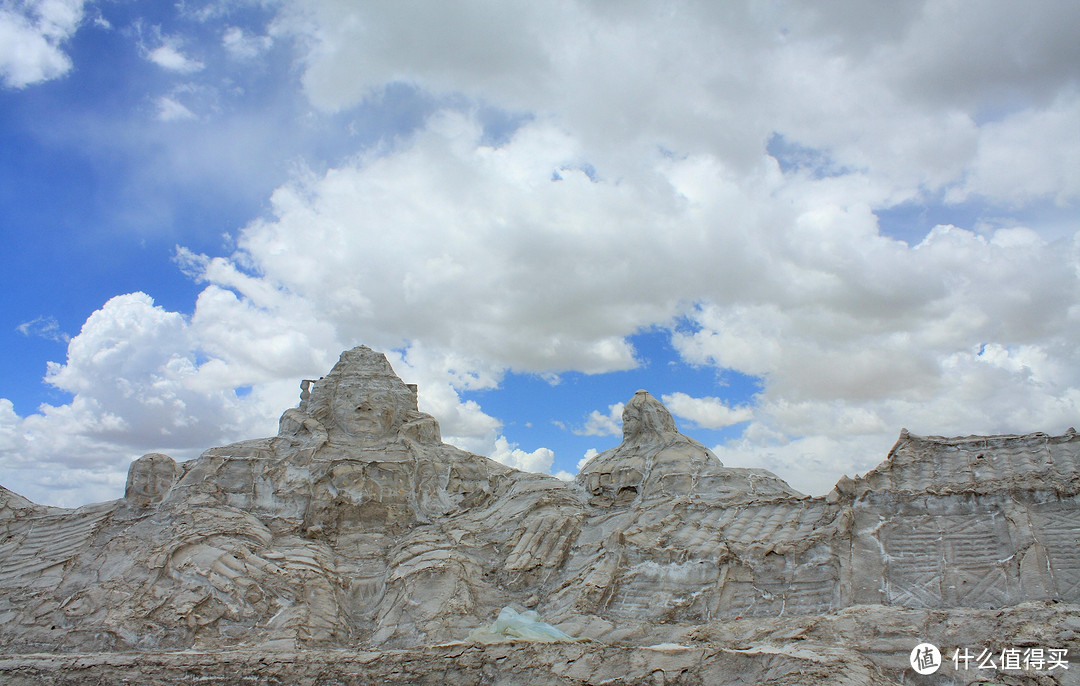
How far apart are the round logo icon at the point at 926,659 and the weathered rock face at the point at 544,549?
0.15m

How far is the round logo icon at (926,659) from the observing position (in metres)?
5.78

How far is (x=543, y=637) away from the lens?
842cm

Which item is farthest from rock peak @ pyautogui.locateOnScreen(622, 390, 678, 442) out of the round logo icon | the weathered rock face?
the round logo icon

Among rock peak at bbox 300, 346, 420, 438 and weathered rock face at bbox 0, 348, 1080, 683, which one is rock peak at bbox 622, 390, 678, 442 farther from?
rock peak at bbox 300, 346, 420, 438

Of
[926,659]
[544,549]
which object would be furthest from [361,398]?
[926,659]

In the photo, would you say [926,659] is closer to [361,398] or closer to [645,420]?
[645,420]

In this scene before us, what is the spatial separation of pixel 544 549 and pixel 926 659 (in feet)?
22.6

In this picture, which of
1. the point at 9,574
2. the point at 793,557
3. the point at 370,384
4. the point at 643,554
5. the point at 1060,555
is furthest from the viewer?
the point at 370,384

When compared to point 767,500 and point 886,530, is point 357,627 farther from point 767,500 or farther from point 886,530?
point 886,530

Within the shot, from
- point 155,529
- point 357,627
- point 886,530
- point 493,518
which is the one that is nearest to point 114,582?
point 155,529

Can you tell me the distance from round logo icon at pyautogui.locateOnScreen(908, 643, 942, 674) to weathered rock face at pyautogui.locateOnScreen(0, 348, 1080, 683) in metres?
0.15

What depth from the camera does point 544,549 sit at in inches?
467

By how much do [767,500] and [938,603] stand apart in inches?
127

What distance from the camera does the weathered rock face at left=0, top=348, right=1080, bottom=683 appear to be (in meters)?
7.77
